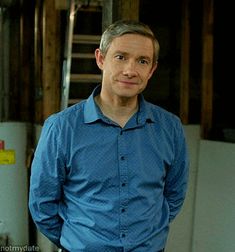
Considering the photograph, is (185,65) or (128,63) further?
(185,65)

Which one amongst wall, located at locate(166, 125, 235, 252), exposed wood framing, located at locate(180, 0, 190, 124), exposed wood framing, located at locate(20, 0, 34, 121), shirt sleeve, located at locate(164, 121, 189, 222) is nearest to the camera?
shirt sleeve, located at locate(164, 121, 189, 222)

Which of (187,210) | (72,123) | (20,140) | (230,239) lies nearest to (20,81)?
(20,140)

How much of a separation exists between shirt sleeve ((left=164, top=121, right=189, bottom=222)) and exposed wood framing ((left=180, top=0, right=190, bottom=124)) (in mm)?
1703

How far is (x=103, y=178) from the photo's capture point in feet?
4.36

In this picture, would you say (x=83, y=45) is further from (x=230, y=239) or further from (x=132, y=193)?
(x=132, y=193)

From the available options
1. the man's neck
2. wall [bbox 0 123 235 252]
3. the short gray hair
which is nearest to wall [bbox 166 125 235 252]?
wall [bbox 0 123 235 252]

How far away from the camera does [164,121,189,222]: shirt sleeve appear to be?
59.4 inches

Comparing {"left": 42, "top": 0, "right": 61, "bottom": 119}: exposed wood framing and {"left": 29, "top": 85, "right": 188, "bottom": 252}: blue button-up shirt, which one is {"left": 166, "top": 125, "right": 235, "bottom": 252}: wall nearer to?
{"left": 42, "top": 0, "right": 61, "bottom": 119}: exposed wood framing

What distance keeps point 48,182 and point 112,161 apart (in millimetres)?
232

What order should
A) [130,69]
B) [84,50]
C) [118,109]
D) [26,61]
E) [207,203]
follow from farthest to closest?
[26,61] → [84,50] → [207,203] → [118,109] → [130,69]

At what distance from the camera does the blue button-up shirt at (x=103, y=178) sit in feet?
4.38

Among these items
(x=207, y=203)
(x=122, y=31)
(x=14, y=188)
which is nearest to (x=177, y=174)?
(x=122, y=31)

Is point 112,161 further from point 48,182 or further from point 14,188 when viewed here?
point 14,188

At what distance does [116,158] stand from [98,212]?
18 cm
